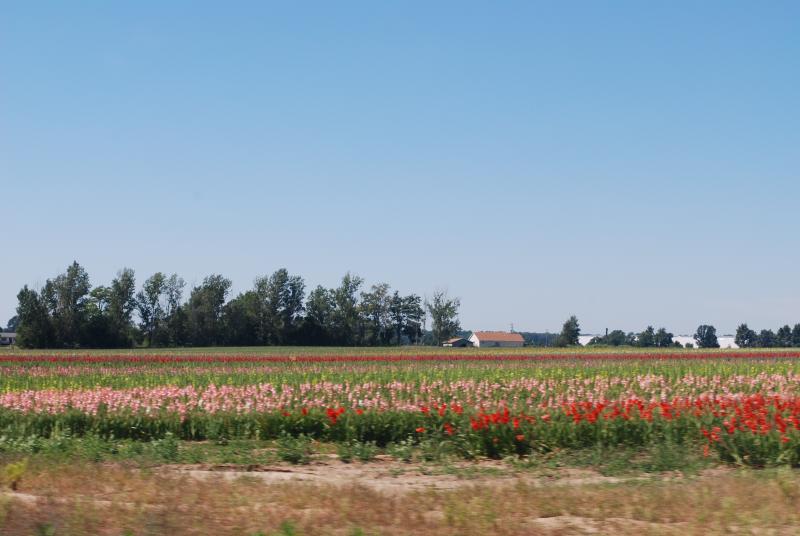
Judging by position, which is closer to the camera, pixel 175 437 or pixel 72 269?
pixel 175 437

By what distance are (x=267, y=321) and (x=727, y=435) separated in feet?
367

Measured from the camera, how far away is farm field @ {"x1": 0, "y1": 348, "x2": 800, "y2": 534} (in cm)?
865

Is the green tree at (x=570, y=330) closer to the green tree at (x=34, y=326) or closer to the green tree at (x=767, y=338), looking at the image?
the green tree at (x=767, y=338)

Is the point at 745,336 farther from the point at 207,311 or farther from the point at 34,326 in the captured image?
the point at 34,326

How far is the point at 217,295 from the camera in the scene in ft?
404

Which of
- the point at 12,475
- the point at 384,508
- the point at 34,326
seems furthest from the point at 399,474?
the point at 34,326

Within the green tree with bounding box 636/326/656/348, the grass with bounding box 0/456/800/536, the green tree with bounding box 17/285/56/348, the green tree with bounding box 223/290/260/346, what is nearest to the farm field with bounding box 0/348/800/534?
the grass with bounding box 0/456/800/536

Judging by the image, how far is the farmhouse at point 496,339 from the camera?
179 metres

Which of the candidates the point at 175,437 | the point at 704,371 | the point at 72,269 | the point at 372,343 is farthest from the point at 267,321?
the point at 175,437

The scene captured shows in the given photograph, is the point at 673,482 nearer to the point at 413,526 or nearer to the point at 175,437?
the point at 413,526

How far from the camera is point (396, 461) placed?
14.9 metres

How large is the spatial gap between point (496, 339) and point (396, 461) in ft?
550

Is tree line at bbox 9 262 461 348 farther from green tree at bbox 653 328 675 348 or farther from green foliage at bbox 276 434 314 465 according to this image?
green foliage at bbox 276 434 314 465

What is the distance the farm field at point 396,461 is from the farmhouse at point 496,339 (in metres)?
155
